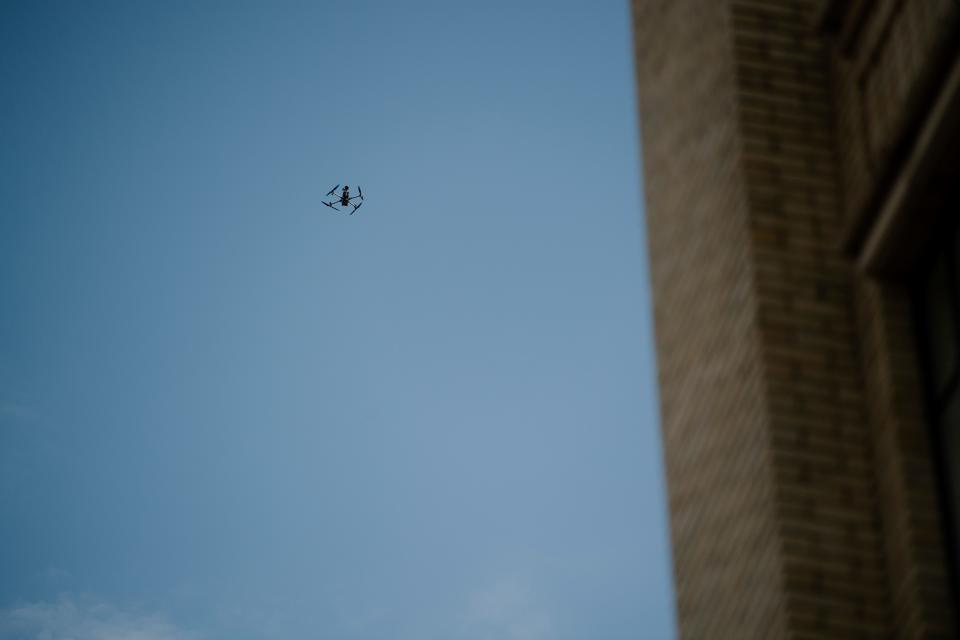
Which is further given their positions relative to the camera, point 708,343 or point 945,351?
point 708,343

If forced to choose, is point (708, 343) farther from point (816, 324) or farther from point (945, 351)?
point (945, 351)

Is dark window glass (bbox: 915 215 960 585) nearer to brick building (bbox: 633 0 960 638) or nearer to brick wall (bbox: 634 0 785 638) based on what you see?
brick building (bbox: 633 0 960 638)

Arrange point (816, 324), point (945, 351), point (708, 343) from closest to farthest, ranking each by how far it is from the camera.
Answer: point (945, 351), point (816, 324), point (708, 343)

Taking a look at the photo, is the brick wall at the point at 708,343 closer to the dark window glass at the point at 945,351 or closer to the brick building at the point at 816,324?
the brick building at the point at 816,324

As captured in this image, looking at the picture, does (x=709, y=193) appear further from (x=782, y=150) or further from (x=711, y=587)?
(x=711, y=587)

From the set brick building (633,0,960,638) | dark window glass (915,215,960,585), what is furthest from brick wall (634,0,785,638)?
dark window glass (915,215,960,585)

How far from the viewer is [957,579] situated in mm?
8766

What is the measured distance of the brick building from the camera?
905 cm

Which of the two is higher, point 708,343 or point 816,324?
point 816,324

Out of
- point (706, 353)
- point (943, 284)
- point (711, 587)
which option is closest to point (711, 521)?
point (711, 587)

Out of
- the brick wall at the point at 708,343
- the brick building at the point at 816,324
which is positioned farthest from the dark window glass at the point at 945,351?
the brick wall at the point at 708,343

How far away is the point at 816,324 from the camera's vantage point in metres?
9.93

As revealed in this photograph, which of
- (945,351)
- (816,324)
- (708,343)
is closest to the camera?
(945,351)

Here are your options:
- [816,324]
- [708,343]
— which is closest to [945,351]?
[816,324]
